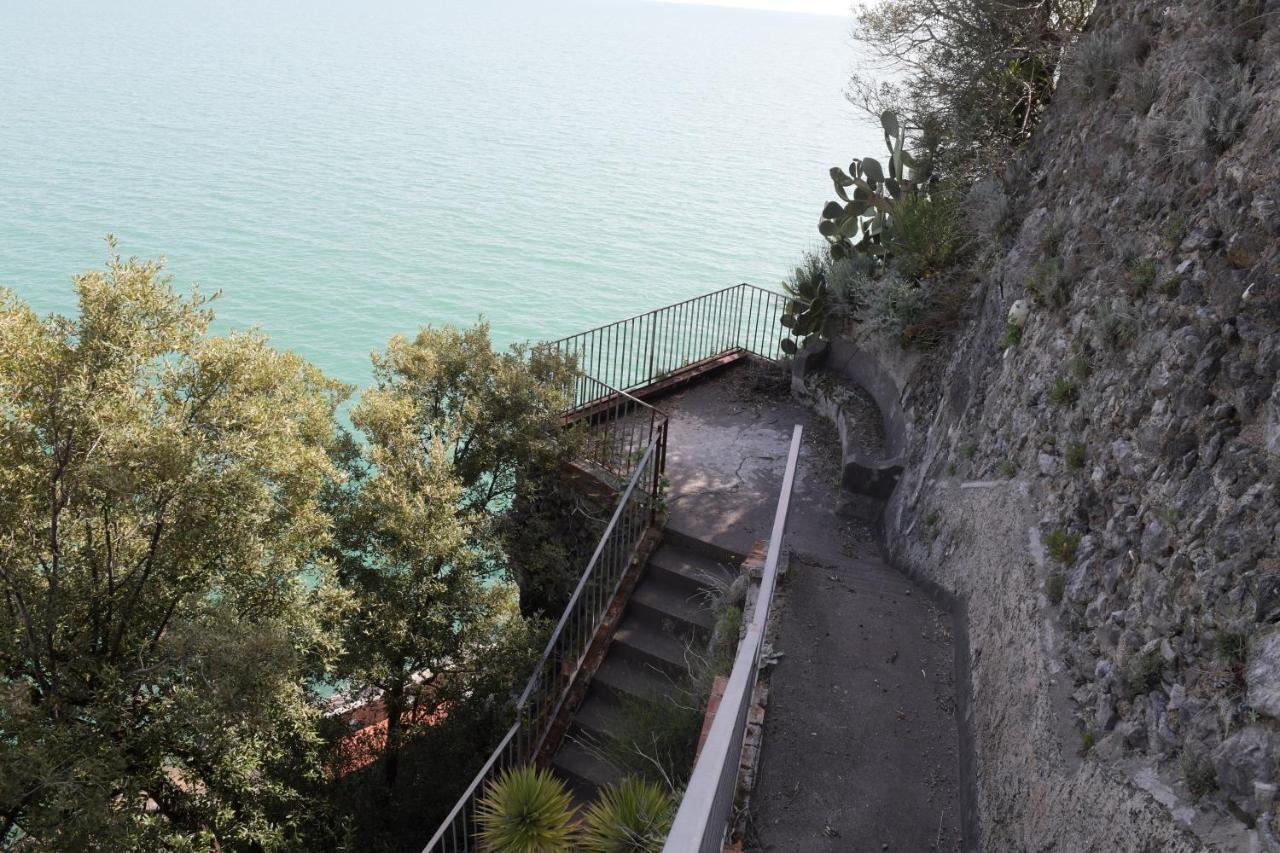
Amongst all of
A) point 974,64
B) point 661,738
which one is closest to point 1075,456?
point 661,738

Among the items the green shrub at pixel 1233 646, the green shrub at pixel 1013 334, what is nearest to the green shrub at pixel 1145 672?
the green shrub at pixel 1233 646

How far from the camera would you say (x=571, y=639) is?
9344 millimetres

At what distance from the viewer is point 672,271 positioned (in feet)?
126

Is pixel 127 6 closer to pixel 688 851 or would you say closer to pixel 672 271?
pixel 672 271

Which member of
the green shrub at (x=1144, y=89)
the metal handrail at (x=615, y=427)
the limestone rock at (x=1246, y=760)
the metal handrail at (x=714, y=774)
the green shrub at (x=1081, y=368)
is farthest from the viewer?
the metal handrail at (x=615, y=427)

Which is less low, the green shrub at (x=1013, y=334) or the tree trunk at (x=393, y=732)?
the green shrub at (x=1013, y=334)

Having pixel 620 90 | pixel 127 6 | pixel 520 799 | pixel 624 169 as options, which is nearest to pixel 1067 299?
pixel 520 799

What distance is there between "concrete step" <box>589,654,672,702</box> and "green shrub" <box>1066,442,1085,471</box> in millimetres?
4507

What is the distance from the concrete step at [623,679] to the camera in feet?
29.6

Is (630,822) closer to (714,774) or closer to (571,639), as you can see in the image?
(714,774)

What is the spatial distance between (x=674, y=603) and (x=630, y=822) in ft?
17.6

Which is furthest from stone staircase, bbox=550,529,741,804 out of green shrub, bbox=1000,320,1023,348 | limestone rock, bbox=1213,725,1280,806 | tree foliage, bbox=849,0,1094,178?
tree foliage, bbox=849,0,1094,178

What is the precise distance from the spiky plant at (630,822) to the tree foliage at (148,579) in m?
3.52

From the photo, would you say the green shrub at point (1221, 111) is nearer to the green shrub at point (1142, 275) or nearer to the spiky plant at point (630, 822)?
the green shrub at point (1142, 275)
